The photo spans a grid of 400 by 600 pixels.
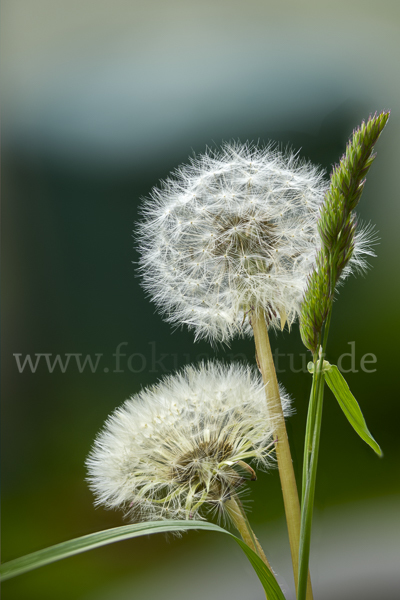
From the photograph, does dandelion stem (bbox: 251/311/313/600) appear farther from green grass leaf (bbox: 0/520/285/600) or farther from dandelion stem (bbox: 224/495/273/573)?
green grass leaf (bbox: 0/520/285/600)

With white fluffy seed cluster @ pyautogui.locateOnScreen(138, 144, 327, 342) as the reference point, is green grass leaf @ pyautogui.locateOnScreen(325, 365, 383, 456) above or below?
below

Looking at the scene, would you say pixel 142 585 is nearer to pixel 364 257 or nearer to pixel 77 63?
pixel 364 257

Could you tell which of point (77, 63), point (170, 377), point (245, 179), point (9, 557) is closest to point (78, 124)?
point (77, 63)

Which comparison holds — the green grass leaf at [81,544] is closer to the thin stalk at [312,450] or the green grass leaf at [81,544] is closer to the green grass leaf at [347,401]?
the thin stalk at [312,450]

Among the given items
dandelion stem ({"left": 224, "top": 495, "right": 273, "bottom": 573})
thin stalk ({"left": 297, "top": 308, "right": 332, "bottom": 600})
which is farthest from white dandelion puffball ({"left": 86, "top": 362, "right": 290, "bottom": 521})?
thin stalk ({"left": 297, "top": 308, "right": 332, "bottom": 600})

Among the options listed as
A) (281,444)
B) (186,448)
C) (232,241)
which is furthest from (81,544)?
(232,241)

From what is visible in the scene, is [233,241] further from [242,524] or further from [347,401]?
[242,524]
